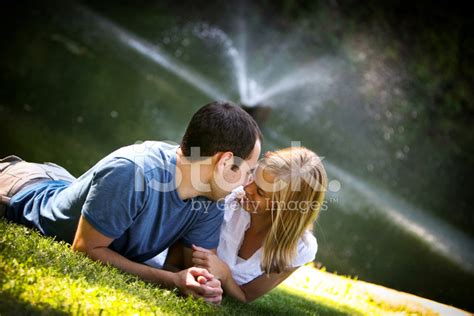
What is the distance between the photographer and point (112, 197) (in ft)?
10.2

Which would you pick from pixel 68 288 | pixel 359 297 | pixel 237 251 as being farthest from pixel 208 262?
pixel 359 297

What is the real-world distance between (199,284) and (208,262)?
30 centimetres

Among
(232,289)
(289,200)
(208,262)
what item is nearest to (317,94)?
(289,200)

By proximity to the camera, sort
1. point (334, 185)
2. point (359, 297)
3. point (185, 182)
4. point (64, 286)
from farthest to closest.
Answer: point (334, 185)
point (359, 297)
point (185, 182)
point (64, 286)

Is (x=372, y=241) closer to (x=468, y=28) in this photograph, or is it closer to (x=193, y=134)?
(x=193, y=134)

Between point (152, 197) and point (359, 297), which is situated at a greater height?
point (152, 197)

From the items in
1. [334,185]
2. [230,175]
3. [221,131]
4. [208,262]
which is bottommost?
[208,262]

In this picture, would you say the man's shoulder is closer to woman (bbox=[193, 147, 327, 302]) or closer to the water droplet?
woman (bbox=[193, 147, 327, 302])

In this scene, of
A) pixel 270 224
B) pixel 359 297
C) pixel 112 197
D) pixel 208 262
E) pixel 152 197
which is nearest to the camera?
pixel 112 197

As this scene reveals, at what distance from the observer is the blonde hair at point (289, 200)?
380 centimetres

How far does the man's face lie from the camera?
340 centimetres

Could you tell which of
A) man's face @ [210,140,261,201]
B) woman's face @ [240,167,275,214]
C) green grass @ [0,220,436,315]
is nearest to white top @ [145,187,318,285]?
woman's face @ [240,167,275,214]

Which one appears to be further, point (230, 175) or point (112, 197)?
Answer: point (230, 175)

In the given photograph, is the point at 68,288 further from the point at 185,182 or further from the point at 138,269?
the point at 185,182
